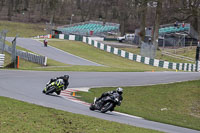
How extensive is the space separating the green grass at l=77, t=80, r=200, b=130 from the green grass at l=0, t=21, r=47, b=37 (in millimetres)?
55331

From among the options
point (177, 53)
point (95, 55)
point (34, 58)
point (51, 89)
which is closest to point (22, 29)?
point (95, 55)

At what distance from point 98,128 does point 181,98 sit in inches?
470

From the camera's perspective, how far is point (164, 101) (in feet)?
67.5

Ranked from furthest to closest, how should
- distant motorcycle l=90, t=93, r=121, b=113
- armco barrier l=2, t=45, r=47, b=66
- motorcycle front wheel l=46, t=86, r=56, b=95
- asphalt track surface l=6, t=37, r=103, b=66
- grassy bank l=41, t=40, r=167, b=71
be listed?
grassy bank l=41, t=40, r=167, b=71 < asphalt track surface l=6, t=37, r=103, b=66 < armco barrier l=2, t=45, r=47, b=66 < motorcycle front wheel l=46, t=86, r=56, b=95 < distant motorcycle l=90, t=93, r=121, b=113

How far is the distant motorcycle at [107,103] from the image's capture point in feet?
46.9

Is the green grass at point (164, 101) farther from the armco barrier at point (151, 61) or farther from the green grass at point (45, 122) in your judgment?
the armco barrier at point (151, 61)

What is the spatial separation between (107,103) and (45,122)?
4803mm

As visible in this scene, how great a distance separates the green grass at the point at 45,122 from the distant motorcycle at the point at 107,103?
9.81 ft

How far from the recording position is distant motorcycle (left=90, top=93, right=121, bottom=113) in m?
14.3

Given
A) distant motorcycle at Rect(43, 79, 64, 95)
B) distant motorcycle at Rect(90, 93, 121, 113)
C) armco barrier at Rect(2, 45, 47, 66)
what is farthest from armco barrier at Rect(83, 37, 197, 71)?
distant motorcycle at Rect(90, 93, 121, 113)

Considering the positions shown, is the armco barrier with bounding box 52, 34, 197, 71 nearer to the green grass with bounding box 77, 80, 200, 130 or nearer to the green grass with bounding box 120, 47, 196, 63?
the green grass with bounding box 120, 47, 196, 63

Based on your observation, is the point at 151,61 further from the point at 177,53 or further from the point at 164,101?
the point at 164,101

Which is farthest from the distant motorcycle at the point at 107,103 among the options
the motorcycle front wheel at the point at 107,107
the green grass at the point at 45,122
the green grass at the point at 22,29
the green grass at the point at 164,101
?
the green grass at the point at 22,29

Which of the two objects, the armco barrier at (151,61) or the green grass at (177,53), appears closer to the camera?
the armco barrier at (151,61)
